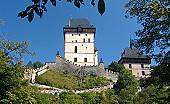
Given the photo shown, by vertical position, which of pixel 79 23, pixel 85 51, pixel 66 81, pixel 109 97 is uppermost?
pixel 79 23

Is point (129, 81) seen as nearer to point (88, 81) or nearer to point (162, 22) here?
point (88, 81)

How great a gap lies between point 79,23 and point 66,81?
32.0m

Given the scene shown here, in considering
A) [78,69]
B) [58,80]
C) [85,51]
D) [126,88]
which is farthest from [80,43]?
[126,88]

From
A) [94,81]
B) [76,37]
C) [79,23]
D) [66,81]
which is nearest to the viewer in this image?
[66,81]

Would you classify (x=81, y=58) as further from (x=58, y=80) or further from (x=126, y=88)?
(x=126, y=88)

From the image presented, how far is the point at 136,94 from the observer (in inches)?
2955

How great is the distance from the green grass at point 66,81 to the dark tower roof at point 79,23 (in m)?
23.6

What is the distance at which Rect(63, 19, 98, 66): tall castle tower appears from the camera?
100875 millimetres

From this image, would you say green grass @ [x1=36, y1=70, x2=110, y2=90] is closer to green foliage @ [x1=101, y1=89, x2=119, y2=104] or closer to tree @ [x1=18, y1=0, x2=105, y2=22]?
green foliage @ [x1=101, y1=89, x2=119, y2=104]

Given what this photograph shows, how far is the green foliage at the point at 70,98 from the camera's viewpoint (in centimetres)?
6642

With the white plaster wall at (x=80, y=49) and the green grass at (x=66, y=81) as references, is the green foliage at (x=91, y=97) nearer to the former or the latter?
the green grass at (x=66, y=81)

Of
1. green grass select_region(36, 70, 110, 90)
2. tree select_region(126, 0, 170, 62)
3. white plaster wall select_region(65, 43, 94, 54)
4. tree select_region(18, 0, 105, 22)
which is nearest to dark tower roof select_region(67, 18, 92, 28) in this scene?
white plaster wall select_region(65, 43, 94, 54)

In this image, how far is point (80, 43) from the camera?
10450 cm

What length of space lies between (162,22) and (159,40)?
82 centimetres
